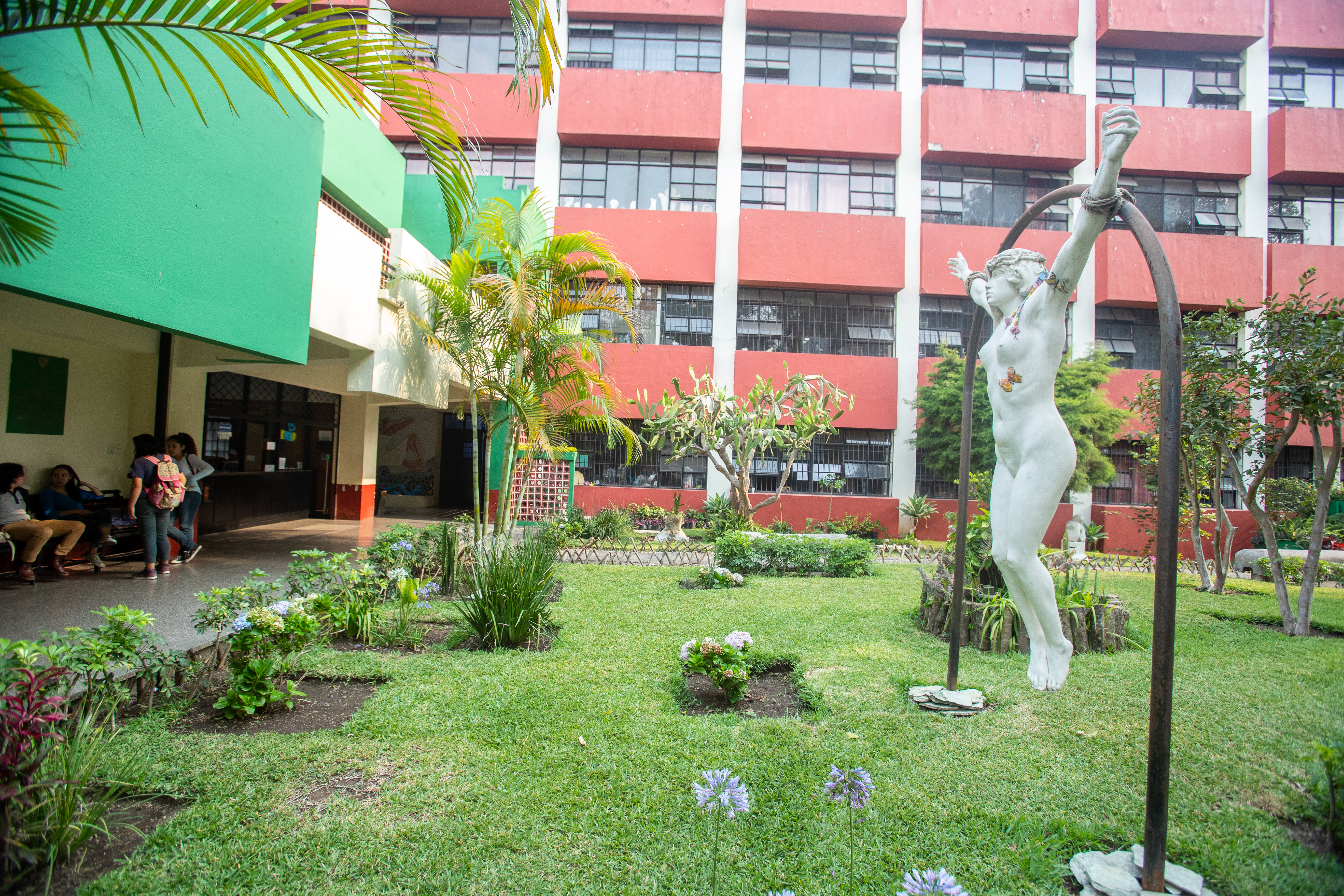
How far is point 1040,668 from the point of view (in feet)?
11.4

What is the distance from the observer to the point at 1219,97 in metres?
16.0

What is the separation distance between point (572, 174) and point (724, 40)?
5129 mm

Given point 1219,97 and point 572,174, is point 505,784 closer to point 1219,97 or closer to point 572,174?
point 572,174

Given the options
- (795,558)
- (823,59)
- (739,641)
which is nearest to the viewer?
(739,641)

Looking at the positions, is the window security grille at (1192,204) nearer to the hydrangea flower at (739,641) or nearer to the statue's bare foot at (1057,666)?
the statue's bare foot at (1057,666)

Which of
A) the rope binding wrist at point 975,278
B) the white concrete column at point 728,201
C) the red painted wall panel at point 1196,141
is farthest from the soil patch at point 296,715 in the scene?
the red painted wall panel at point 1196,141

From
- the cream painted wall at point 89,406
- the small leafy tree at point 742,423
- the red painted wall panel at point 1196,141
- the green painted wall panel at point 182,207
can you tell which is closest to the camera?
the green painted wall panel at point 182,207

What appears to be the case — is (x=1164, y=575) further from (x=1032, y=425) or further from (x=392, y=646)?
(x=392, y=646)

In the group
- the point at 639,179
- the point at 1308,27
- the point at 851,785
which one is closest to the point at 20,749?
the point at 851,785

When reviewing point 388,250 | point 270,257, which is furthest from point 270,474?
point 270,257

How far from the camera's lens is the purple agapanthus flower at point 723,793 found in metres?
1.99

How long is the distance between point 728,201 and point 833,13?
527 centimetres

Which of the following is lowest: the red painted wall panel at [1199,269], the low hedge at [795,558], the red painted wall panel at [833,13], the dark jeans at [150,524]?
the low hedge at [795,558]

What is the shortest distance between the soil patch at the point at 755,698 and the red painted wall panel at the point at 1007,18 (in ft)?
58.0
